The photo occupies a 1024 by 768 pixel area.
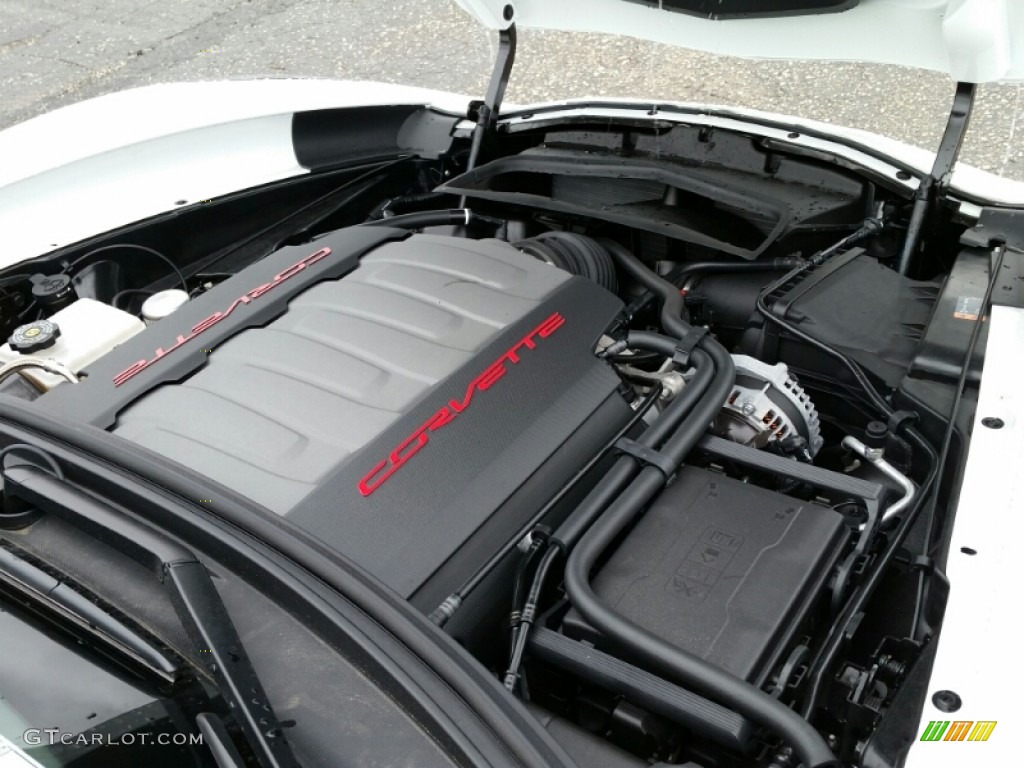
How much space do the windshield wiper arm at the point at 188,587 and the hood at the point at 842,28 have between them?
4.80 ft

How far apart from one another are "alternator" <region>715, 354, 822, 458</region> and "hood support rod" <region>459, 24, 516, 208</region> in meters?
1.01

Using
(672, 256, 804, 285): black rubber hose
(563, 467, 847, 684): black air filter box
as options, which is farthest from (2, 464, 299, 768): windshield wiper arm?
(672, 256, 804, 285): black rubber hose

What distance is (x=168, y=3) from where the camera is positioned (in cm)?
628

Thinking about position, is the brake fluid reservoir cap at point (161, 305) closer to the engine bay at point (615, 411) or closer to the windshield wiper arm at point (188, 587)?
the engine bay at point (615, 411)

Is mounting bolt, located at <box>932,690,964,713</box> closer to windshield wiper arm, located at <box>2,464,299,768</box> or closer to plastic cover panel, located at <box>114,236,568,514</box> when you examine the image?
windshield wiper arm, located at <box>2,464,299,768</box>

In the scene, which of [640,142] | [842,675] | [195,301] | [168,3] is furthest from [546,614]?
[168,3]

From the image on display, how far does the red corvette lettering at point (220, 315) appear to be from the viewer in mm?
1663

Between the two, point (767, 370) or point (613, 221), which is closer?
point (767, 370)

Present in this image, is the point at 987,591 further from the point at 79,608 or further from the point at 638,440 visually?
the point at 79,608

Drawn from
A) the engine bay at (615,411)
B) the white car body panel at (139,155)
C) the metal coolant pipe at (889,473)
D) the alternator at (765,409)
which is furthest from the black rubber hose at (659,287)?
the white car body panel at (139,155)

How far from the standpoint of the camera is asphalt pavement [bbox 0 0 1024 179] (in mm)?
3781

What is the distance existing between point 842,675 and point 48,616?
1.04 meters

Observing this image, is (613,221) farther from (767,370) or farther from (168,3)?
(168,3)

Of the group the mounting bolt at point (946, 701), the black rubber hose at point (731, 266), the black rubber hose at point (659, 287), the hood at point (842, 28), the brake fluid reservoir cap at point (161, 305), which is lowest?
the mounting bolt at point (946, 701)
